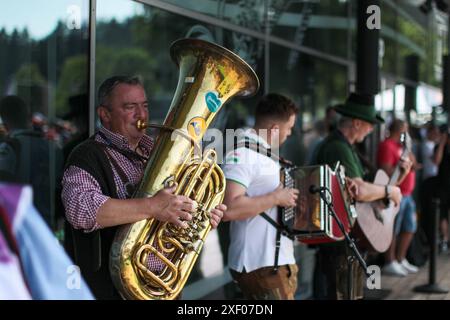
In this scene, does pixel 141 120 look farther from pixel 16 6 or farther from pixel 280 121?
pixel 16 6

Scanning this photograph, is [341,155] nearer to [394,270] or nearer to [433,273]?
[433,273]

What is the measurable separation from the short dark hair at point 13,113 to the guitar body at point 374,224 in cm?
214

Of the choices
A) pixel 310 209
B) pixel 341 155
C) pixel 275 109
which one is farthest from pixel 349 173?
pixel 275 109

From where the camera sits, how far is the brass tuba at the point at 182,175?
2408 millimetres

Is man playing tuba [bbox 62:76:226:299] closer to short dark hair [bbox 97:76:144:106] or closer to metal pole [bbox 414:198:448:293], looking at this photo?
short dark hair [bbox 97:76:144:106]

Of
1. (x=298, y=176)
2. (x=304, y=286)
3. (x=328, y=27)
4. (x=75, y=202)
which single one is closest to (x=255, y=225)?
(x=298, y=176)

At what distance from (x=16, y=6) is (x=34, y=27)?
21.0 inches

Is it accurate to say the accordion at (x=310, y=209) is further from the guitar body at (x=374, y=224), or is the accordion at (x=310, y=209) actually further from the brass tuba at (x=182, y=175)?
the brass tuba at (x=182, y=175)

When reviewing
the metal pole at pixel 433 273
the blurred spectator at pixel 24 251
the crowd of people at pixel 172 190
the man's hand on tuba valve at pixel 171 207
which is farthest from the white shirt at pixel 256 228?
the metal pole at pixel 433 273

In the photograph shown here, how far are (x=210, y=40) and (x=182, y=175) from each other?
2580mm

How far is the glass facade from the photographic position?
4.46m

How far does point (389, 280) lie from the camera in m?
7.07

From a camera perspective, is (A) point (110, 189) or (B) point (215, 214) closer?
(A) point (110, 189)

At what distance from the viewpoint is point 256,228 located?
3.52 metres
